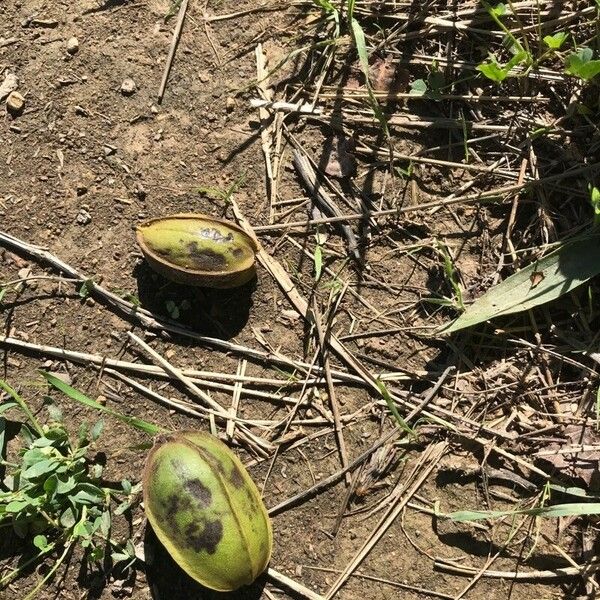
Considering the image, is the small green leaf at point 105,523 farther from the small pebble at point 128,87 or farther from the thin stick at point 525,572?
the small pebble at point 128,87

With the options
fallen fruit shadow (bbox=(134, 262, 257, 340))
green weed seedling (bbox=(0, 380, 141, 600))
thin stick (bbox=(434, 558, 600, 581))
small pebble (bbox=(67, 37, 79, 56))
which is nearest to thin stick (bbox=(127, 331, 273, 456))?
fallen fruit shadow (bbox=(134, 262, 257, 340))

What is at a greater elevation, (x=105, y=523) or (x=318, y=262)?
(x=318, y=262)

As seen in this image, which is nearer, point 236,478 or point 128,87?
point 236,478

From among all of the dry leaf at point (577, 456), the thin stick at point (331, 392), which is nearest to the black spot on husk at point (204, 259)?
the thin stick at point (331, 392)

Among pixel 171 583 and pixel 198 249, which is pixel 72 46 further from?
pixel 171 583

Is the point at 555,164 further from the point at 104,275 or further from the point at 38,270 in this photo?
the point at 38,270

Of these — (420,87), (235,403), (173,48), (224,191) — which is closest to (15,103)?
(173,48)
